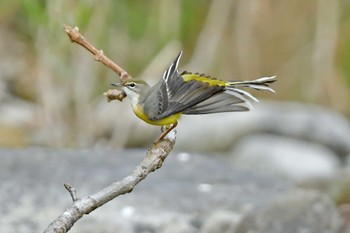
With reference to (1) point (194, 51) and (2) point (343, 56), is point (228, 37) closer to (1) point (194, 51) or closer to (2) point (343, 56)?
(1) point (194, 51)

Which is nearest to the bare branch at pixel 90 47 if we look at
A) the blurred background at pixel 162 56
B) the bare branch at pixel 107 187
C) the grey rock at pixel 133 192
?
the bare branch at pixel 107 187

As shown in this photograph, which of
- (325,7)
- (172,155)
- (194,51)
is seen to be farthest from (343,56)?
(172,155)

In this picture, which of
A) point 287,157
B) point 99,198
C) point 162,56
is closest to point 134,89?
point 99,198

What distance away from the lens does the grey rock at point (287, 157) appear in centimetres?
716

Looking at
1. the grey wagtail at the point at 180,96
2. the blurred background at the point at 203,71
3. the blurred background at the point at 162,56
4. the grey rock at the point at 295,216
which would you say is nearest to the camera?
the grey wagtail at the point at 180,96

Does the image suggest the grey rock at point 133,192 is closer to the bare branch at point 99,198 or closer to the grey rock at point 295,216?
the grey rock at point 295,216

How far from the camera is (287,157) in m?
7.55

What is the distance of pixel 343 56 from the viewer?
880 cm

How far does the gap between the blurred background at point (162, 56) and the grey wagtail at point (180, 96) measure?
4.15 metres

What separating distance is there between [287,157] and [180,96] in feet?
16.7

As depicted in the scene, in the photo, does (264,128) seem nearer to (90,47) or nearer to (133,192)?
(133,192)

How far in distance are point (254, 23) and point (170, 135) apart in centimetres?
616

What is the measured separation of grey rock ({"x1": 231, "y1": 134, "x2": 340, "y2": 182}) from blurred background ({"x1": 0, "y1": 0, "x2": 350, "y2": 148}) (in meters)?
0.71

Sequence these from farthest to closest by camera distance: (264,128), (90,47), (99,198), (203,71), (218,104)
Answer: (264,128), (203,71), (218,104), (90,47), (99,198)
